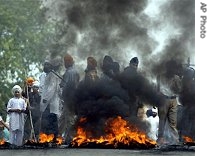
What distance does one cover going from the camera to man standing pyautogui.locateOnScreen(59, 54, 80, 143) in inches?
315

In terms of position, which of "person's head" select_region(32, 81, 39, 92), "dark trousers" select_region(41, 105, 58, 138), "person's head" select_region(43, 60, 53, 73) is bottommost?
"dark trousers" select_region(41, 105, 58, 138)

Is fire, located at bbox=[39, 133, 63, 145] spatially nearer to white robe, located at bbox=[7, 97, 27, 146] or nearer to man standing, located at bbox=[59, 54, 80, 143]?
man standing, located at bbox=[59, 54, 80, 143]

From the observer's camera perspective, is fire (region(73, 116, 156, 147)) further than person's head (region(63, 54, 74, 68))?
No

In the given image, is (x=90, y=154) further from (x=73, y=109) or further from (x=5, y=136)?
(x=5, y=136)

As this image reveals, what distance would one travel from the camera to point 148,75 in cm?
805

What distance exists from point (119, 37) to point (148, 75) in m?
0.65

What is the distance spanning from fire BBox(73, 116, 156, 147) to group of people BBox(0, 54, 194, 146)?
135 millimetres

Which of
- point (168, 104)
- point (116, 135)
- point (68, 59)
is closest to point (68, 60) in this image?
point (68, 59)

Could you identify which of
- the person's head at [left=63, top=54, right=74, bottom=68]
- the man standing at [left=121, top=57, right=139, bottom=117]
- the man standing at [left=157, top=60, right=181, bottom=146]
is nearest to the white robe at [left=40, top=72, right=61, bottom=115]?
the person's head at [left=63, top=54, right=74, bottom=68]

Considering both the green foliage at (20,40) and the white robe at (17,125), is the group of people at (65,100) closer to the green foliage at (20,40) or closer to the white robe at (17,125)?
the white robe at (17,125)

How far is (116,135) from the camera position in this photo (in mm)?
7988

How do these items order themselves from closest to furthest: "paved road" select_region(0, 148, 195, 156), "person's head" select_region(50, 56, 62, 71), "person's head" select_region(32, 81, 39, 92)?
"paved road" select_region(0, 148, 195, 156) < "person's head" select_region(32, 81, 39, 92) < "person's head" select_region(50, 56, 62, 71)
